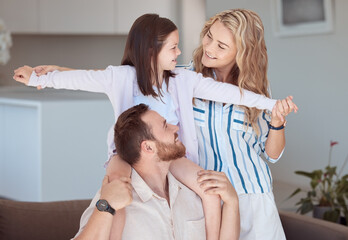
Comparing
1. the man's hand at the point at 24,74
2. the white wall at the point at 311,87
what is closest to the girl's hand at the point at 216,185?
the man's hand at the point at 24,74

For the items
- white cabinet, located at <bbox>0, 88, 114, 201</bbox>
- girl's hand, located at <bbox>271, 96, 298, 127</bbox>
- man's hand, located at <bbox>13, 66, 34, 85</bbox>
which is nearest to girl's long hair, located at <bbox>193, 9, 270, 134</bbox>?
girl's hand, located at <bbox>271, 96, 298, 127</bbox>

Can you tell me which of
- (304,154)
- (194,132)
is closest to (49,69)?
(194,132)

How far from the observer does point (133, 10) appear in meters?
6.59

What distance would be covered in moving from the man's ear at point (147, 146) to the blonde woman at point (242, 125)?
30 centimetres

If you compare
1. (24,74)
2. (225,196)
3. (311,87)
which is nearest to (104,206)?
(225,196)

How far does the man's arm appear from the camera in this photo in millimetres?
1751

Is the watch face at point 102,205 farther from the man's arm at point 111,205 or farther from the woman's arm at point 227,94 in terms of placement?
the woman's arm at point 227,94

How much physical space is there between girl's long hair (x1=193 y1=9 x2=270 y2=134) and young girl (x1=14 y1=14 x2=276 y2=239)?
2.7 inches

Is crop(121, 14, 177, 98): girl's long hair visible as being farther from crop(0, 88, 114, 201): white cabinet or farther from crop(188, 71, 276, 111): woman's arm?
crop(0, 88, 114, 201): white cabinet

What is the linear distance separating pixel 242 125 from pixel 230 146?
0.08 m

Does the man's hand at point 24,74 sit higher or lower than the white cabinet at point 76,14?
lower

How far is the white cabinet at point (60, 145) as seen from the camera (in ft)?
13.1

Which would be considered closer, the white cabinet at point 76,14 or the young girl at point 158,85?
the young girl at point 158,85

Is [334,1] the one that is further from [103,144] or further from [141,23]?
[141,23]
